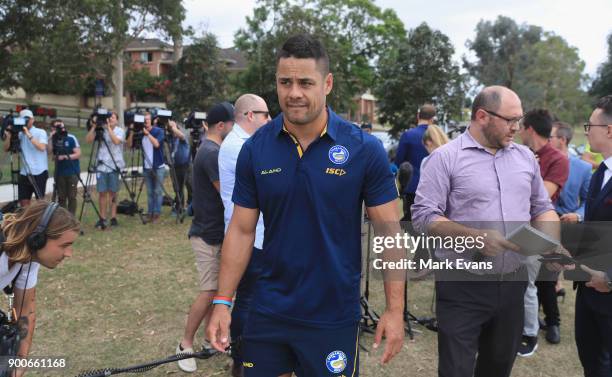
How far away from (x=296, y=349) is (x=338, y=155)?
0.84 meters

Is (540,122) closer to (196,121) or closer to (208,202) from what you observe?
(208,202)

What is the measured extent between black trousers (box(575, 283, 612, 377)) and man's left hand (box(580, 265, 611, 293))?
3.1 inches

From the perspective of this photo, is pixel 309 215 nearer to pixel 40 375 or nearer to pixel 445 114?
pixel 40 375

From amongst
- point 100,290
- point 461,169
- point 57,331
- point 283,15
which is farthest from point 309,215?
point 283,15

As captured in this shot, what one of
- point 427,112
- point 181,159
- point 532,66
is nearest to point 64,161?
point 181,159

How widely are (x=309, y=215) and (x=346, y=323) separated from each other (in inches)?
19.7

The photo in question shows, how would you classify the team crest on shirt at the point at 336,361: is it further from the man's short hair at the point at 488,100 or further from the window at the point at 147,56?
the window at the point at 147,56

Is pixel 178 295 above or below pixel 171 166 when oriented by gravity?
below

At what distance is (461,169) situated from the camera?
2.73 metres

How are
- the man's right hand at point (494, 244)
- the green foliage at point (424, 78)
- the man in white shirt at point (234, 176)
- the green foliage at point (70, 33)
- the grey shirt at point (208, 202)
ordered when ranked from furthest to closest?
the green foliage at point (70, 33) → the green foliage at point (424, 78) → the grey shirt at point (208, 202) → the man in white shirt at point (234, 176) → the man's right hand at point (494, 244)

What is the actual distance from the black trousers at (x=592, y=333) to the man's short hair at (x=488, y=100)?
45.7 inches

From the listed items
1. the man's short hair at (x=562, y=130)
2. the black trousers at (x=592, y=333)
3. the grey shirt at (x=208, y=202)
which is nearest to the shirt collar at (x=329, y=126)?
the grey shirt at (x=208, y=202)

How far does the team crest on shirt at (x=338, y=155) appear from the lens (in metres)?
2.06

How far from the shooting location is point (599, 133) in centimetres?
288
